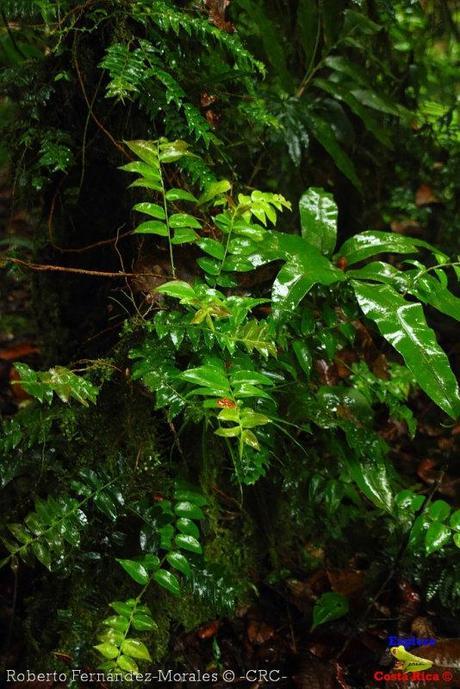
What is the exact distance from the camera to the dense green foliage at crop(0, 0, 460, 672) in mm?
1528

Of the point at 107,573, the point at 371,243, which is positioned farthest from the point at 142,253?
the point at 107,573

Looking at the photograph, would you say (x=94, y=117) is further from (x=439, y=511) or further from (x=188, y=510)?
(x=439, y=511)

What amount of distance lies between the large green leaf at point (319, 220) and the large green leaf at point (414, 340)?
0.30 m

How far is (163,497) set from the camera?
69.1 inches

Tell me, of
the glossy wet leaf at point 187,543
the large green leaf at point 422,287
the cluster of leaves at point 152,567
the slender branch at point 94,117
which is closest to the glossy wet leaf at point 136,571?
the cluster of leaves at point 152,567

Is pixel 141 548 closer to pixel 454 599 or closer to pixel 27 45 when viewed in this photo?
pixel 454 599

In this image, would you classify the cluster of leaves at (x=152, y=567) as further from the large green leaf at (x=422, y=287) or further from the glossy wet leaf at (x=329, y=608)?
the large green leaf at (x=422, y=287)

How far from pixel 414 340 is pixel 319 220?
0.62 m

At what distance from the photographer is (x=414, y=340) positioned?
1505mm

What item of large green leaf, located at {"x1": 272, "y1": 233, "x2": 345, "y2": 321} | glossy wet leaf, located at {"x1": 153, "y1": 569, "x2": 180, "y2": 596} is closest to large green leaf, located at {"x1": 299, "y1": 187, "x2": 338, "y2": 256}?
large green leaf, located at {"x1": 272, "y1": 233, "x2": 345, "y2": 321}

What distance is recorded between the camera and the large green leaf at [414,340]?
1441 millimetres

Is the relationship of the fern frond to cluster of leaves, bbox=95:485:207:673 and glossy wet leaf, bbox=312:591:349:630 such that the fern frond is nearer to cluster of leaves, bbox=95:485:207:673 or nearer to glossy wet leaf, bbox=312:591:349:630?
cluster of leaves, bbox=95:485:207:673

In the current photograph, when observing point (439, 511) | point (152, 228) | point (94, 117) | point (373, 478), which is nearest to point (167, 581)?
point (373, 478)

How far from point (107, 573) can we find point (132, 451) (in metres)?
0.40
